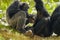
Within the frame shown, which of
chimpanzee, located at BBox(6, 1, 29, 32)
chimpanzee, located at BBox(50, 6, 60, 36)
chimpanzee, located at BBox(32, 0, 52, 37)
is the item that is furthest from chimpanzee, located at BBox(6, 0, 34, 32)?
chimpanzee, located at BBox(50, 6, 60, 36)

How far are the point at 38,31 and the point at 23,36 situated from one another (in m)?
0.38

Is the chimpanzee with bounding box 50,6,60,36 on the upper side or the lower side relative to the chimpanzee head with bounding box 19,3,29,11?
lower

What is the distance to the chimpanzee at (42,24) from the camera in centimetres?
629

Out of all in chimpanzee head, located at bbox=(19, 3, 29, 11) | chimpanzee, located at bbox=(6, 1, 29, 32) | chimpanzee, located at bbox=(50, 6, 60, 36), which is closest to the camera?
chimpanzee, located at bbox=(50, 6, 60, 36)

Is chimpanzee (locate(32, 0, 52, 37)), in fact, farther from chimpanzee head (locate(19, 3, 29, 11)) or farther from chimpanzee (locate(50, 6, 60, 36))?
chimpanzee head (locate(19, 3, 29, 11))

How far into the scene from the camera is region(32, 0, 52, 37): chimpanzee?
6.29 m

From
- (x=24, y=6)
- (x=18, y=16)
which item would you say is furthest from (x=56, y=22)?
(x=24, y=6)

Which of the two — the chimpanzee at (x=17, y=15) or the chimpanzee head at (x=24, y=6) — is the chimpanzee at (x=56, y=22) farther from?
the chimpanzee head at (x=24, y=6)

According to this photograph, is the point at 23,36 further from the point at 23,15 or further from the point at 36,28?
the point at 23,15

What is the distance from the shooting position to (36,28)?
6367 millimetres

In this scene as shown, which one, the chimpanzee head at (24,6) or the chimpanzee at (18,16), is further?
the chimpanzee head at (24,6)

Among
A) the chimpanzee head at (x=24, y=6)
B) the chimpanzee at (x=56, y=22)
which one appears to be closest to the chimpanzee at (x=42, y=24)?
the chimpanzee at (x=56, y=22)

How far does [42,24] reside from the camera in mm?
6270

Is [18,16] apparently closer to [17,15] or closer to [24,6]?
[17,15]
